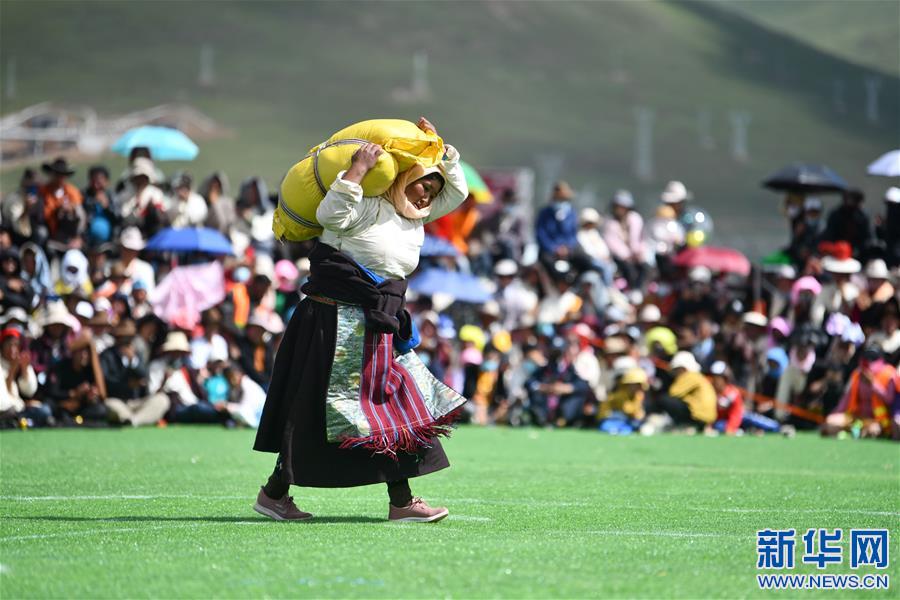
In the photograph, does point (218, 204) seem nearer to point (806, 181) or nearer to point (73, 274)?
point (73, 274)

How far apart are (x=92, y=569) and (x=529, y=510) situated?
10.2 feet

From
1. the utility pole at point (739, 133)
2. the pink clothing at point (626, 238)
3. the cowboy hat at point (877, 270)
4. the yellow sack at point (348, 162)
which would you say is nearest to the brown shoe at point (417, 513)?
the yellow sack at point (348, 162)

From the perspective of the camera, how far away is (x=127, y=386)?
17.6m

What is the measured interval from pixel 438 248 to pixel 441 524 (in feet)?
42.1

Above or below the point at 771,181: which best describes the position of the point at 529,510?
below

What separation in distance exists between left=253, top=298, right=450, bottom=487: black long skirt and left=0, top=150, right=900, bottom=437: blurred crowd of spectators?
8761 mm

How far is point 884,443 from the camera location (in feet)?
54.1

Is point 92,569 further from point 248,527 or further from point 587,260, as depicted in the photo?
point 587,260

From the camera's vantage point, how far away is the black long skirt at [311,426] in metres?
7.88

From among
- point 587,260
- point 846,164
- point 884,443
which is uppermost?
point 846,164

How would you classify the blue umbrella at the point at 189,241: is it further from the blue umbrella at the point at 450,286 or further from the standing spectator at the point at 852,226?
the standing spectator at the point at 852,226

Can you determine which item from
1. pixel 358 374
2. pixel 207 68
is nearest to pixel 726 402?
pixel 358 374

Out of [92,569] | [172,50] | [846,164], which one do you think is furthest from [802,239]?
[172,50]

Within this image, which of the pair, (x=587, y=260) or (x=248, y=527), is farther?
(x=587, y=260)
